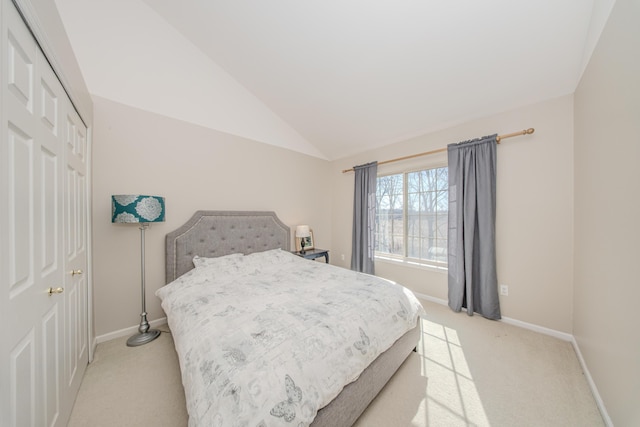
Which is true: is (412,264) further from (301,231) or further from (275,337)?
(275,337)

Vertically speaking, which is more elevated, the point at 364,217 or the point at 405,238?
the point at 364,217

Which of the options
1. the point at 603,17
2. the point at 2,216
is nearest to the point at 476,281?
the point at 603,17

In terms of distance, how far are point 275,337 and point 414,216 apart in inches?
112

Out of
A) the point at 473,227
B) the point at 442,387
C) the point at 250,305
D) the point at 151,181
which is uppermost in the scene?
the point at 151,181

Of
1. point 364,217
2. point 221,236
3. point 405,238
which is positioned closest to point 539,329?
point 405,238

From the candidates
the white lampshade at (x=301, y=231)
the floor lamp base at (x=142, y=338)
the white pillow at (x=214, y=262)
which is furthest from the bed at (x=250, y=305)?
the floor lamp base at (x=142, y=338)

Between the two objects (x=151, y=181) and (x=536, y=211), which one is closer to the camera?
(x=536, y=211)

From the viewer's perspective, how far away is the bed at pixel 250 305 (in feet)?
3.02

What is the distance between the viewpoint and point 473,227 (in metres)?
2.61

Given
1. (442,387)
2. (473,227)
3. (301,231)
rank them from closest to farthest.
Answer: (442,387) < (473,227) < (301,231)

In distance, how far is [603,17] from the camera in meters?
1.44

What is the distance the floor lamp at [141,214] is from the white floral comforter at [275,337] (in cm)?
50

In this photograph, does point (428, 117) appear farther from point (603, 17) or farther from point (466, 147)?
point (603, 17)

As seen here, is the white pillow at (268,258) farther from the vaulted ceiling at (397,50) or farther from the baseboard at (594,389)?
the baseboard at (594,389)
